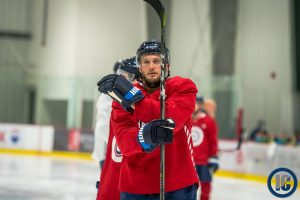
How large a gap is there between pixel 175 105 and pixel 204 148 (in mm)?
3610

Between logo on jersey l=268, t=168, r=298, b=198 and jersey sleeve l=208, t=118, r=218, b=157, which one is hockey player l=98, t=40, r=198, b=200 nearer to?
logo on jersey l=268, t=168, r=298, b=198

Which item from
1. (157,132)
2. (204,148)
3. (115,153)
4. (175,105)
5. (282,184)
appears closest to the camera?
(157,132)

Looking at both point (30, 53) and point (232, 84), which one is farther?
point (30, 53)

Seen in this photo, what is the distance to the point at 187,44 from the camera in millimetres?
14523

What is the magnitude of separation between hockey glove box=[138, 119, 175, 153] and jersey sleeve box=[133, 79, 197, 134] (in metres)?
0.06

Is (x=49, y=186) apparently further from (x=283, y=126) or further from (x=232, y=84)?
(x=283, y=126)

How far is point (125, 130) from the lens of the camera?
247 cm

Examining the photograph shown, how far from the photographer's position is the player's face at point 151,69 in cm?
251

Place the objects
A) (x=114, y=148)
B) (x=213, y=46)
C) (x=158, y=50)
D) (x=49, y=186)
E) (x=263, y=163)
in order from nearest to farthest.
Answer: (x=158, y=50) → (x=114, y=148) → (x=49, y=186) → (x=263, y=163) → (x=213, y=46)

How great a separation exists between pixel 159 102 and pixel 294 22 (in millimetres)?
12798

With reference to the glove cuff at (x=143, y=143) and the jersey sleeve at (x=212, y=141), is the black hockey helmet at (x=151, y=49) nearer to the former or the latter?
the glove cuff at (x=143, y=143)

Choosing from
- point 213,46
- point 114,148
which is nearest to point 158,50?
point 114,148

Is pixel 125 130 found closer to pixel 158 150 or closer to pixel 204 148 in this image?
pixel 158 150

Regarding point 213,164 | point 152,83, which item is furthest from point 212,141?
point 152,83
